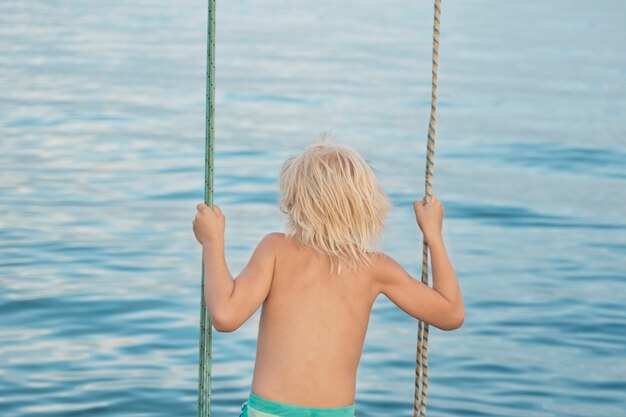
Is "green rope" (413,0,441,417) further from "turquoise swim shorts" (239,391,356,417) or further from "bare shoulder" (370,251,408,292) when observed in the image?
"turquoise swim shorts" (239,391,356,417)

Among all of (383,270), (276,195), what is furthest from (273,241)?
(276,195)

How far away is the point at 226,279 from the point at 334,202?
11.6 inches

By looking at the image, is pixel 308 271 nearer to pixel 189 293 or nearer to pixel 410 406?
pixel 410 406

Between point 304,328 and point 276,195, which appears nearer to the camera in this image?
point 304,328

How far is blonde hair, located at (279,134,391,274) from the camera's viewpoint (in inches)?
115

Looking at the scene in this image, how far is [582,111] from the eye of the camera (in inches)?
572

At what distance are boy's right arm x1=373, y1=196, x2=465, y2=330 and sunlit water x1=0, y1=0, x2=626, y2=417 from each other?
2.75 m

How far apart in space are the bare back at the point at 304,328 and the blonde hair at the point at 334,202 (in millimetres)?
45

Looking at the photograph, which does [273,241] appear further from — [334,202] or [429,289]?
[429,289]

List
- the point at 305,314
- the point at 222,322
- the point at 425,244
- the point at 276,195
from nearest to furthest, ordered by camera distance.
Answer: the point at 222,322, the point at 305,314, the point at 425,244, the point at 276,195

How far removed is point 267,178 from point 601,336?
14.1 feet

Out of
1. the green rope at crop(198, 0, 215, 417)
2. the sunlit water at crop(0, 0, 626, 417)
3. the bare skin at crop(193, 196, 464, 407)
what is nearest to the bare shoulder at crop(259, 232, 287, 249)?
the bare skin at crop(193, 196, 464, 407)

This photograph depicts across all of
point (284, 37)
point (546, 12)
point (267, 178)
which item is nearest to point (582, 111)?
point (267, 178)

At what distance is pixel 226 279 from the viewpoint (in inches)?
115
